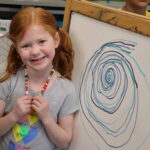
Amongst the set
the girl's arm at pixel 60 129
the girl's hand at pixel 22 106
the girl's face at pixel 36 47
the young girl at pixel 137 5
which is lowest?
the girl's arm at pixel 60 129

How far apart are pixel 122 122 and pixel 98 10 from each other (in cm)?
34

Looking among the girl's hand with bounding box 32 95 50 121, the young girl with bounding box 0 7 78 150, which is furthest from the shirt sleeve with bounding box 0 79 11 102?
the girl's hand with bounding box 32 95 50 121

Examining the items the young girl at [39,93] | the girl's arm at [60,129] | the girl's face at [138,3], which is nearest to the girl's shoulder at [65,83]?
the young girl at [39,93]

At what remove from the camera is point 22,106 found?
0.80 metres

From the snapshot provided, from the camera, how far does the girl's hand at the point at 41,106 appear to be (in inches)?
31.7

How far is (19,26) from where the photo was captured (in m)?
0.77

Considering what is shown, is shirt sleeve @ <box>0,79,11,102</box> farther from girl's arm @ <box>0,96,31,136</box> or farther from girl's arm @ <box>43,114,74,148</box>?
girl's arm @ <box>43,114,74,148</box>

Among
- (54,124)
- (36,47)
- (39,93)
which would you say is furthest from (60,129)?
(36,47)

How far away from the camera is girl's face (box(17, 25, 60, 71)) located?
0.76 metres

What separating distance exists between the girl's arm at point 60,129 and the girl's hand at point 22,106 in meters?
0.07

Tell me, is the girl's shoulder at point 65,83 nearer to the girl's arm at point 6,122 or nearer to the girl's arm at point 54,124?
the girl's arm at point 54,124

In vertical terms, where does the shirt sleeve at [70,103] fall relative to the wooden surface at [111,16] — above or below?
below

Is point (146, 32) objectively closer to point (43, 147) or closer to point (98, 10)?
point (98, 10)

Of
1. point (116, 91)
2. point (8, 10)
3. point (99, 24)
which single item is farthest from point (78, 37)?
point (8, 10)
